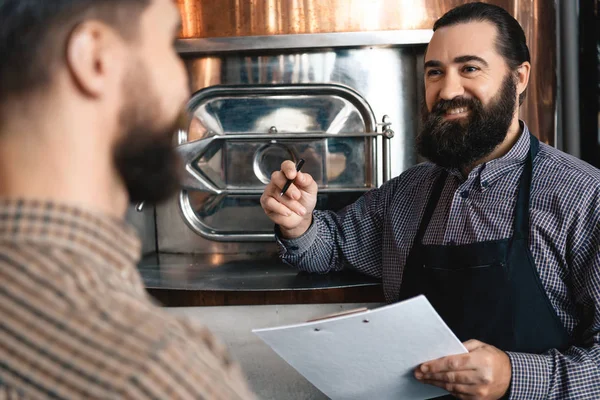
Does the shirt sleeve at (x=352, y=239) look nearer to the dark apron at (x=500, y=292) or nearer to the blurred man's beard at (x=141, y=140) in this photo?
the dark apron at (x=500, y=292)

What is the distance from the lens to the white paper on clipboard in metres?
1.19

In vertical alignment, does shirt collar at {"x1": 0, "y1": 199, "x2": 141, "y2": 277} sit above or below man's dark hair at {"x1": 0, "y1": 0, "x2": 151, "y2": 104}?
below

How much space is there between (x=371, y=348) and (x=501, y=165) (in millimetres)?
569

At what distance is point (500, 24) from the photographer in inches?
66.2

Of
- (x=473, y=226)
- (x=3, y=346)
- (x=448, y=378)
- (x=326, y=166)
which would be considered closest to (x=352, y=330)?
(x=448, y=378)

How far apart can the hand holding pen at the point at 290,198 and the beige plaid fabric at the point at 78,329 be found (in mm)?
1069

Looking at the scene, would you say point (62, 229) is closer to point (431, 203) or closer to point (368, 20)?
point (431, 203)

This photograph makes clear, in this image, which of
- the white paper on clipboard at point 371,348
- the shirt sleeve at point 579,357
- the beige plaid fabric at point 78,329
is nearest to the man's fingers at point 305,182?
the white paper on clipboard at point 371,348

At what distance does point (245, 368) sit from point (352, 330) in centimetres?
72

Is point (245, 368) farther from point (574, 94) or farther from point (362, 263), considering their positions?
point (574, 94)

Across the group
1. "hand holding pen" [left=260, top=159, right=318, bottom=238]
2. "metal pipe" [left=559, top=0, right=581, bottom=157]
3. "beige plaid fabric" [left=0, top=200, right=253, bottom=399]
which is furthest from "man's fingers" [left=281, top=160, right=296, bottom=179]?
"metal pipe" [left=559, top=0, right=581, bottom=157]

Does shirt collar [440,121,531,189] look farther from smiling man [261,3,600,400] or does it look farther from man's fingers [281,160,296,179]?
man's fingers [281,160,296,179]

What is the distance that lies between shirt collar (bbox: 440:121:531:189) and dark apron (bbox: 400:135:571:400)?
0.08 feet

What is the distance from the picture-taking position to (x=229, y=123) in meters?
2.12
